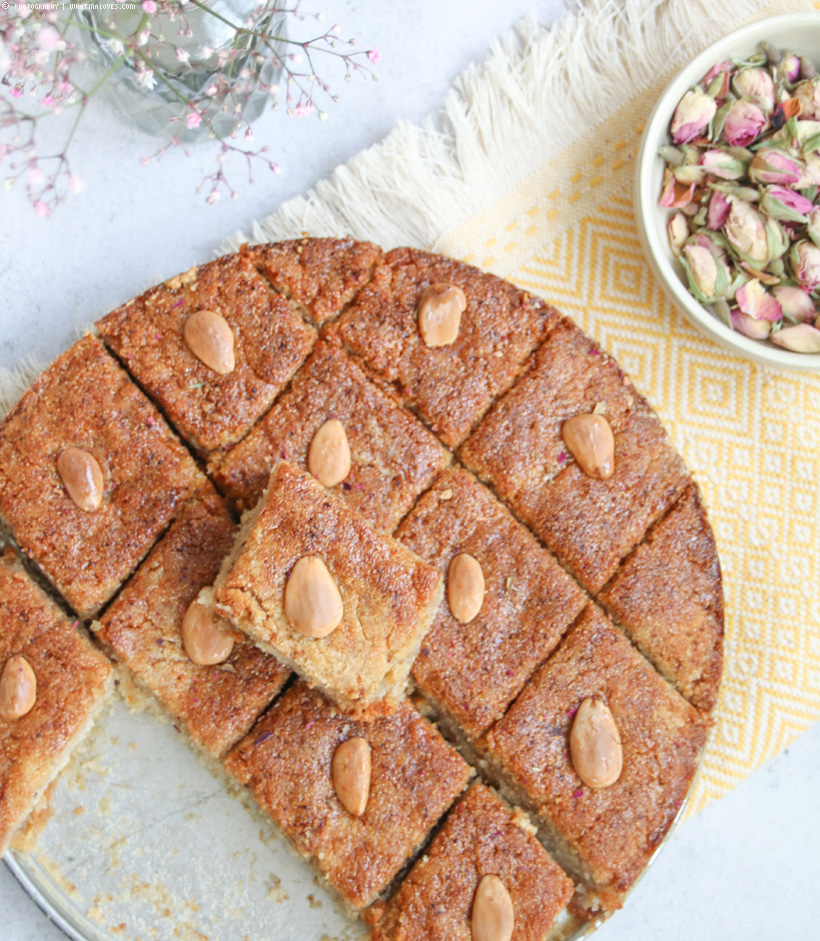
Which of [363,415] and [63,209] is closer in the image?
[363,415]

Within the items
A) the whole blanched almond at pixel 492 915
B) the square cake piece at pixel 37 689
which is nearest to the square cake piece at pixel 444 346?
the square cake piece at pixel 37 689

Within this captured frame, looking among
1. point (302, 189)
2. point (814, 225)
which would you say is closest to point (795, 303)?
point (814, 225)

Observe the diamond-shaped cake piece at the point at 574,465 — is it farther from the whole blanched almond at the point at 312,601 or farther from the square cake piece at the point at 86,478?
the square cake piece at the point at 86,478

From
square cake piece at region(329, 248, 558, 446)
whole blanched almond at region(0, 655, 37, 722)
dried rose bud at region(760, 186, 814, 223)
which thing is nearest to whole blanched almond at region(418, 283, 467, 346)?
square cake piece at region(329, 248, 558, 446)

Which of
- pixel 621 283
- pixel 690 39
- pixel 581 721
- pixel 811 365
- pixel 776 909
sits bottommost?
A: pixel 776 909

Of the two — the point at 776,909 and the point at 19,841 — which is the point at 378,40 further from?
the point at 776,909

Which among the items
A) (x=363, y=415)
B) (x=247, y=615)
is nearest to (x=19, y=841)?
(x=247, y=615)
